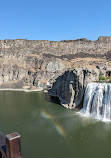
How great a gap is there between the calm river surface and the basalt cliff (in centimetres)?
783

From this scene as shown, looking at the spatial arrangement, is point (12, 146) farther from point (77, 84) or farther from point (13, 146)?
point (77, 84)

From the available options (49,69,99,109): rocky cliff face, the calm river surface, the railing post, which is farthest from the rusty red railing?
(49,69,99,109): rocky cliff face

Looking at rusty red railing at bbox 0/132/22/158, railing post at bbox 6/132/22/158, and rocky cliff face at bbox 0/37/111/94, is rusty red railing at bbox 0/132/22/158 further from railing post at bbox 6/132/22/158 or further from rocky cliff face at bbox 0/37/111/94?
rocky cliff face at bbox 0/37/111/94

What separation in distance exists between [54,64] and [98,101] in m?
52.5

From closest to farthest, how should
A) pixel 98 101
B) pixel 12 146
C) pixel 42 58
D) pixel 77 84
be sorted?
pixel 12 146
pixel 98 101
pixel 77 84
pixel 42 58

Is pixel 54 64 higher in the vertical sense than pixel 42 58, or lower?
lower

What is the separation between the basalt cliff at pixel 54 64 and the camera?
1113 inches

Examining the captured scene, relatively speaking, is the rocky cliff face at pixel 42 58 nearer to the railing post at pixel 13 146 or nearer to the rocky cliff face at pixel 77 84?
the rocky cliff face at pixel 77 84

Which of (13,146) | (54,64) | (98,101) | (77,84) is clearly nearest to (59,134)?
(98,101)

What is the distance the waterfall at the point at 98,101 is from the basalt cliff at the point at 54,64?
206cm

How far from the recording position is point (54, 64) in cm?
7294

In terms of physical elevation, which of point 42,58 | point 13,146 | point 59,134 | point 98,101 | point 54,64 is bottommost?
point 59,134

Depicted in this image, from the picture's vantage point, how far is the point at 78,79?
88.7ft

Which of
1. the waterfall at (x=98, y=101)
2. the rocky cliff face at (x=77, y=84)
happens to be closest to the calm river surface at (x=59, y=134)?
the waterfall at (x=98, y=101)
